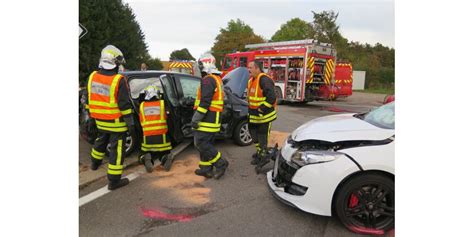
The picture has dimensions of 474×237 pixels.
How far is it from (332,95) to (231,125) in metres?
8.74

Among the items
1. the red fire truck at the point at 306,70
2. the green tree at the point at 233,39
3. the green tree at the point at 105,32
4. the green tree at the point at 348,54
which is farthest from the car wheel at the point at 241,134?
the green tree at the point at 233,39

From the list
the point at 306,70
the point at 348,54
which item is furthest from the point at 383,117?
the point at 348,54

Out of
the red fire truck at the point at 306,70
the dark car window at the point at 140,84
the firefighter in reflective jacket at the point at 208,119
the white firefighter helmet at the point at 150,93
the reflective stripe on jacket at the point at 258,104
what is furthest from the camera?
the red fire truck at the point at 306,70

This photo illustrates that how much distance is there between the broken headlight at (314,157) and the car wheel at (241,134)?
2.78 meters

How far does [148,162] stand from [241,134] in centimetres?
193

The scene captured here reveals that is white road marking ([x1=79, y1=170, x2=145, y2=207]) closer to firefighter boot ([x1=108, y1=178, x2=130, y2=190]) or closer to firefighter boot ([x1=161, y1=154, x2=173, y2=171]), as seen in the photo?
firefighter boot ([x1=108, y1=178, x2=130, y2=190])

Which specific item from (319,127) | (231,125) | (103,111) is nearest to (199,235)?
(319,127)

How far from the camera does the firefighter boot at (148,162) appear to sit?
4617 mm

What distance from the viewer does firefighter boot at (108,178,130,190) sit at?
395 cm

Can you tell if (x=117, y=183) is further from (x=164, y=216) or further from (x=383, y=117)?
(x=383, y=117)

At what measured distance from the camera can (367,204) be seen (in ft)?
9.52

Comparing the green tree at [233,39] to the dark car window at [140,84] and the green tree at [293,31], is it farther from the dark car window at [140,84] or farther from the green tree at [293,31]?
the dark car window at [140,84]
